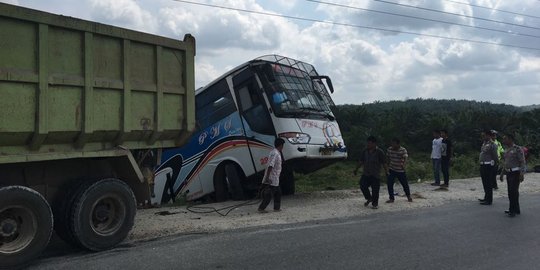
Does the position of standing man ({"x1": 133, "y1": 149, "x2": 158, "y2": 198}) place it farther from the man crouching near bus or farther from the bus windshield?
the bus windshield

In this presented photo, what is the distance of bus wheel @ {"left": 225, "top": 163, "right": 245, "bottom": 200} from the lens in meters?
11.5

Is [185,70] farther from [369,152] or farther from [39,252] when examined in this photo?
[369,152]

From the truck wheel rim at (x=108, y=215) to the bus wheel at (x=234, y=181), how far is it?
193 inches

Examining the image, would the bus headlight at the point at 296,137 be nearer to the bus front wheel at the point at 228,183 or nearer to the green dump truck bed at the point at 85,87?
the bus front wheel at the point at 228,183

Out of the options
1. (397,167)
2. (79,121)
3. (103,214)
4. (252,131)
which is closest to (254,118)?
(252,131)

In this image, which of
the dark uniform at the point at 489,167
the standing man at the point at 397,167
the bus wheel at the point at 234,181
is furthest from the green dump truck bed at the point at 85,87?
the dark uniform at the point at 489,167

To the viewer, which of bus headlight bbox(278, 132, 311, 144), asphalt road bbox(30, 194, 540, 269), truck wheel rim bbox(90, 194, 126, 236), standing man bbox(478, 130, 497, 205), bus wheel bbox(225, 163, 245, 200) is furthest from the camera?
bus wheel bbox(225, 163, 245, 200)

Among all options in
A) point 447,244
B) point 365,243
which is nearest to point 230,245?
point 365,243

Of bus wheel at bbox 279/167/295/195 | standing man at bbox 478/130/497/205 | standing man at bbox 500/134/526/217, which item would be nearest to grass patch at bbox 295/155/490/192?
bus wheel at bbox 279/167/295/195

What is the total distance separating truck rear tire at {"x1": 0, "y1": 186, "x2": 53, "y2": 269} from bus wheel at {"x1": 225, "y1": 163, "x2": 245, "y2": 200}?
5.94 m

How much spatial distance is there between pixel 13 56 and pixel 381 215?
6.84 m

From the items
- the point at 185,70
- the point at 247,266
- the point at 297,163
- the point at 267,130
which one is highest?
the point at 185,70

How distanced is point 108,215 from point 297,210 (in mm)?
4441

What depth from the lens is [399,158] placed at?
38.2 ft
